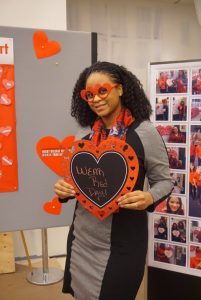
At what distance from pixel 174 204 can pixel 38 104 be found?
99 centimetres

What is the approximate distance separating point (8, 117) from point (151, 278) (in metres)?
1.32

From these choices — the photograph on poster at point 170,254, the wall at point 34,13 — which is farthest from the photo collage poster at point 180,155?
the wall at point 34,13

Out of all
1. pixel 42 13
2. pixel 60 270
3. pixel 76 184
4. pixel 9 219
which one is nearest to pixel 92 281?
pixel 76 184

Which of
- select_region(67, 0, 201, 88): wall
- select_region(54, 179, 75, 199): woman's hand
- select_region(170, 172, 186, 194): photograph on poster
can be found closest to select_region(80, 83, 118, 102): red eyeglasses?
select_region(54, 179, 75, 199): woman's hand

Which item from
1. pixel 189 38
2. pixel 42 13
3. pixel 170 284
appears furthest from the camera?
pixel 189 38

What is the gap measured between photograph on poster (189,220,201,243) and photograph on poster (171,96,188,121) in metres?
0.61

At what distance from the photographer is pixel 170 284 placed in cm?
196

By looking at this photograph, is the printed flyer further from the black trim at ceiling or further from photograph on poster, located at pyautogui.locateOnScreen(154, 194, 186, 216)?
photograph on poster, located at pyautogui.locateOnScreen(154, 194, 186, 216)

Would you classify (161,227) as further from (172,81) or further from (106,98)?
(106,98)

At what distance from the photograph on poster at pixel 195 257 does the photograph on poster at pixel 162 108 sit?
0.78 meters

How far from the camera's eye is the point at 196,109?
1.78m

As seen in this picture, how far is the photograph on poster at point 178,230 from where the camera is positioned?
189 cm

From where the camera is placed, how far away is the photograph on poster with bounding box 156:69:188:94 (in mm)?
1794

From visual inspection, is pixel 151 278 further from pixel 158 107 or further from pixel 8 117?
pixel 8 117
